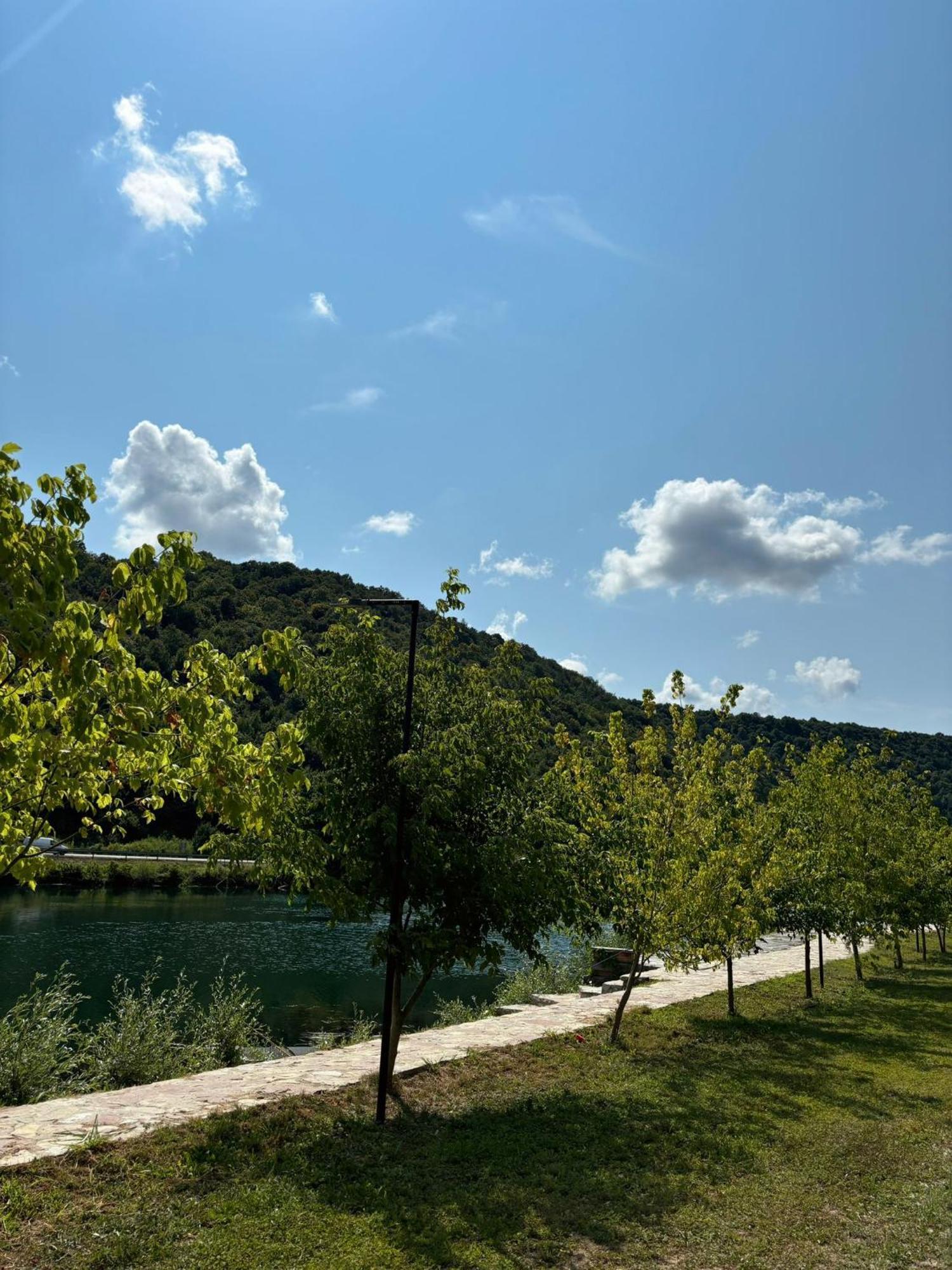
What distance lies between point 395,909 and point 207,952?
26.3 m

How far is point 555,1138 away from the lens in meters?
9.74

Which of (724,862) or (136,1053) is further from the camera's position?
(724,862)

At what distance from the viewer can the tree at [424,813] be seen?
10.5 m

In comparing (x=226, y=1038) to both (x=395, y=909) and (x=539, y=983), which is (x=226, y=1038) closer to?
(x=395, y=909)

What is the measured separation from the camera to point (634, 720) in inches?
3152

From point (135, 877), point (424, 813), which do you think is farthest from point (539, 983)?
point (135, 877)

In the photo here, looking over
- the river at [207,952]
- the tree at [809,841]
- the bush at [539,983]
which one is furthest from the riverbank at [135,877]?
the tree at [809,841]

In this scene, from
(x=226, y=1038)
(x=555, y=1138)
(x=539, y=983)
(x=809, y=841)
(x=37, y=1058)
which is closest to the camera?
(x=555, y=1138)

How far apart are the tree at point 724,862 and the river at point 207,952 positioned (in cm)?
654

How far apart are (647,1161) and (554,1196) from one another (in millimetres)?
1566

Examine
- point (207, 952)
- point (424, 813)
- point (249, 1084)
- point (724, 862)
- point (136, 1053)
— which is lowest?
point (207, 952)

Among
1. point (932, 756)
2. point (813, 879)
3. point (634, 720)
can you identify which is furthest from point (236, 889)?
point (932, 756)

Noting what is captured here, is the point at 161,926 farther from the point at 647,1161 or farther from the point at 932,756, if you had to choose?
the point at 932,756

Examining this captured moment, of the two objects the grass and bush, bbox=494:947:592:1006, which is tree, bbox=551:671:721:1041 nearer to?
the grass
